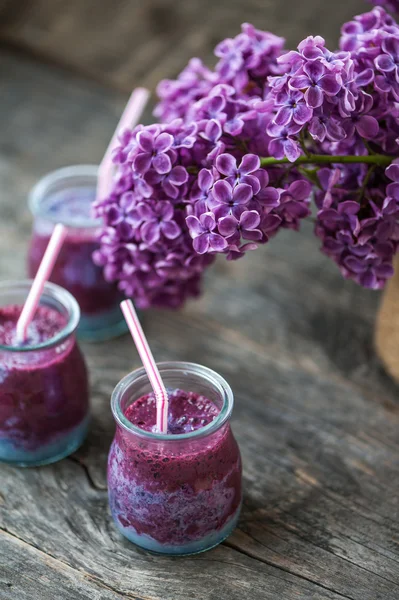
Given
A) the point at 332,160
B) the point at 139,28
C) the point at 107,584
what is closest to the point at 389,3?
the point at 332,160

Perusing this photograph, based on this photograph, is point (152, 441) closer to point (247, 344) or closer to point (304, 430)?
point (304, 430)

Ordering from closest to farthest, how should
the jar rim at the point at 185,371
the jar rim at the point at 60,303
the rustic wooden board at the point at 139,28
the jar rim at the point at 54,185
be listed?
the jar rim at the point at 185,371, the jar rim at the point at 60,303, the jar rim at the point at 54,185, the rustic wooden board at the point at 139,28

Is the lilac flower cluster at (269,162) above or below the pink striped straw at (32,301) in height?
above

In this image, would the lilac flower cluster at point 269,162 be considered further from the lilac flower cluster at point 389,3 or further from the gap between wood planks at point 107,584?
the gap between wood planks at point 107,584

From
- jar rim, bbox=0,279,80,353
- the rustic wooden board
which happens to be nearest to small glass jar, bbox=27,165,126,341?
jar rim, bbox=0,279,80,353

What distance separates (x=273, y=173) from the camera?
1077 mm

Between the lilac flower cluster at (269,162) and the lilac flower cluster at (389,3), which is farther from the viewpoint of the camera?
the lilac flower cluster at (389,3)

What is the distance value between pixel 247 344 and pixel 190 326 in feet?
0.35

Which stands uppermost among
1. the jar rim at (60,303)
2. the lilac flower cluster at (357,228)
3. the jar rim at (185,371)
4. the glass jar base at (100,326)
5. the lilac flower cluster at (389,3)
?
the lilac flower cluster at (389,3)

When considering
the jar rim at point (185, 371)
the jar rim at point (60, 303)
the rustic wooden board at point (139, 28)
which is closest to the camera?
the jar rim at point (185, 371)

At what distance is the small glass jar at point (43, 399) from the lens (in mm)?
1131

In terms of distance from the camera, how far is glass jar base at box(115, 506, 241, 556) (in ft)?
3.43

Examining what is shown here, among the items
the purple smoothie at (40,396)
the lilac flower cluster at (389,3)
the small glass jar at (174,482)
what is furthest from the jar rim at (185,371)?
the lilac flower cluster at (389,3)

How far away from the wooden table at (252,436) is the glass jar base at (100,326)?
0.02 meters
